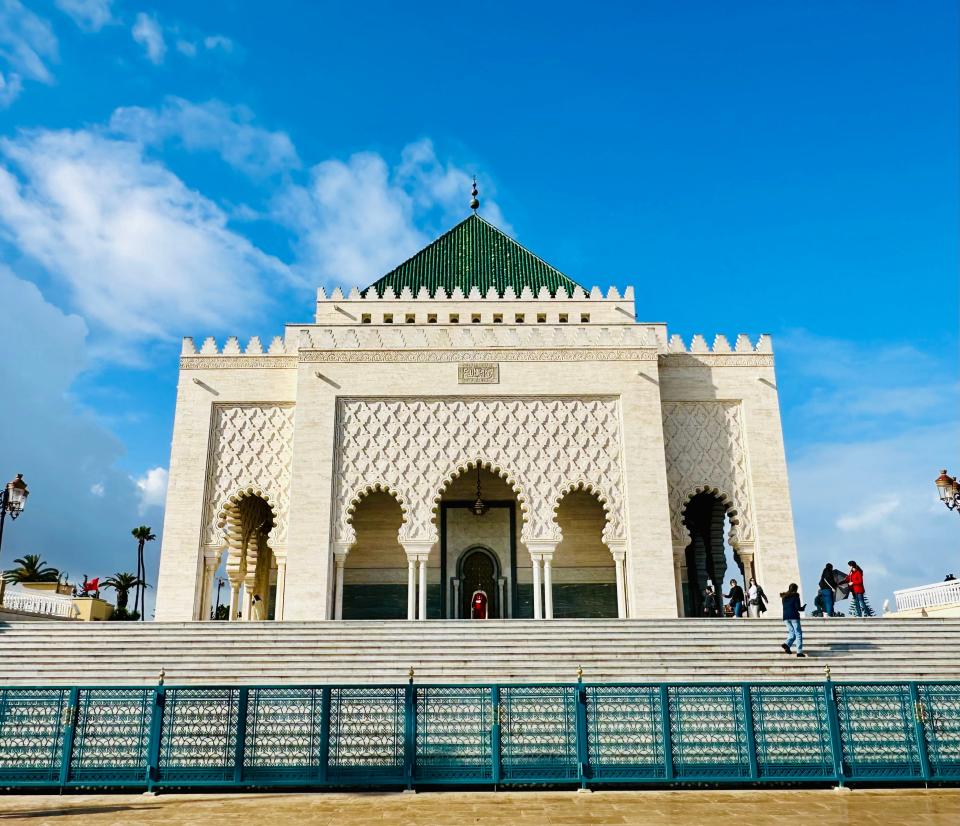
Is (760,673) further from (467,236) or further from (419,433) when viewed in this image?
(467,236)

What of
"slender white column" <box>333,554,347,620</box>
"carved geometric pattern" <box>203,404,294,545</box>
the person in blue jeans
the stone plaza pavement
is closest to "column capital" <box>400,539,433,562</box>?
"slender white column" <box>333,554,347,620</box>

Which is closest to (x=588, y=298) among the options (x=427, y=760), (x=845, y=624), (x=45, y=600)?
(x=845, y=624)

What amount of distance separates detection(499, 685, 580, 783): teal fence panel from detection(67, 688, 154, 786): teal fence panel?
2.48 m

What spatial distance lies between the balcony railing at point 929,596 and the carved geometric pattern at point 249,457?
968 cm

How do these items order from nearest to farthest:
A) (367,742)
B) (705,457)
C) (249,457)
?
(367,742) → (249,457) → (705,457)

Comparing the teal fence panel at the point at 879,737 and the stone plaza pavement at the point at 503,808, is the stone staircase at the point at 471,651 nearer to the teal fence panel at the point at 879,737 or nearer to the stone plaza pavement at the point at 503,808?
the teal fence panel at the point at 879,737

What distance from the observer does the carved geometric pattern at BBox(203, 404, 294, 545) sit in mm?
12773

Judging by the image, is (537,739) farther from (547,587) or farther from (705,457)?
(705,457)

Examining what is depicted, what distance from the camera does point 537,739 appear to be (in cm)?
551

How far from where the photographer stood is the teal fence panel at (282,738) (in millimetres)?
5473

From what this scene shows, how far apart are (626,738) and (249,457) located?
29.7 feet

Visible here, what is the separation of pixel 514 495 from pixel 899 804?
31.5ft

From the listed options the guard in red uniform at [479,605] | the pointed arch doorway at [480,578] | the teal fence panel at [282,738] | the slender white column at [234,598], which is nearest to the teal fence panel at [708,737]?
the teal fence panel at [282,738]

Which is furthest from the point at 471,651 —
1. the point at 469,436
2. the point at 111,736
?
the point at 469,436
